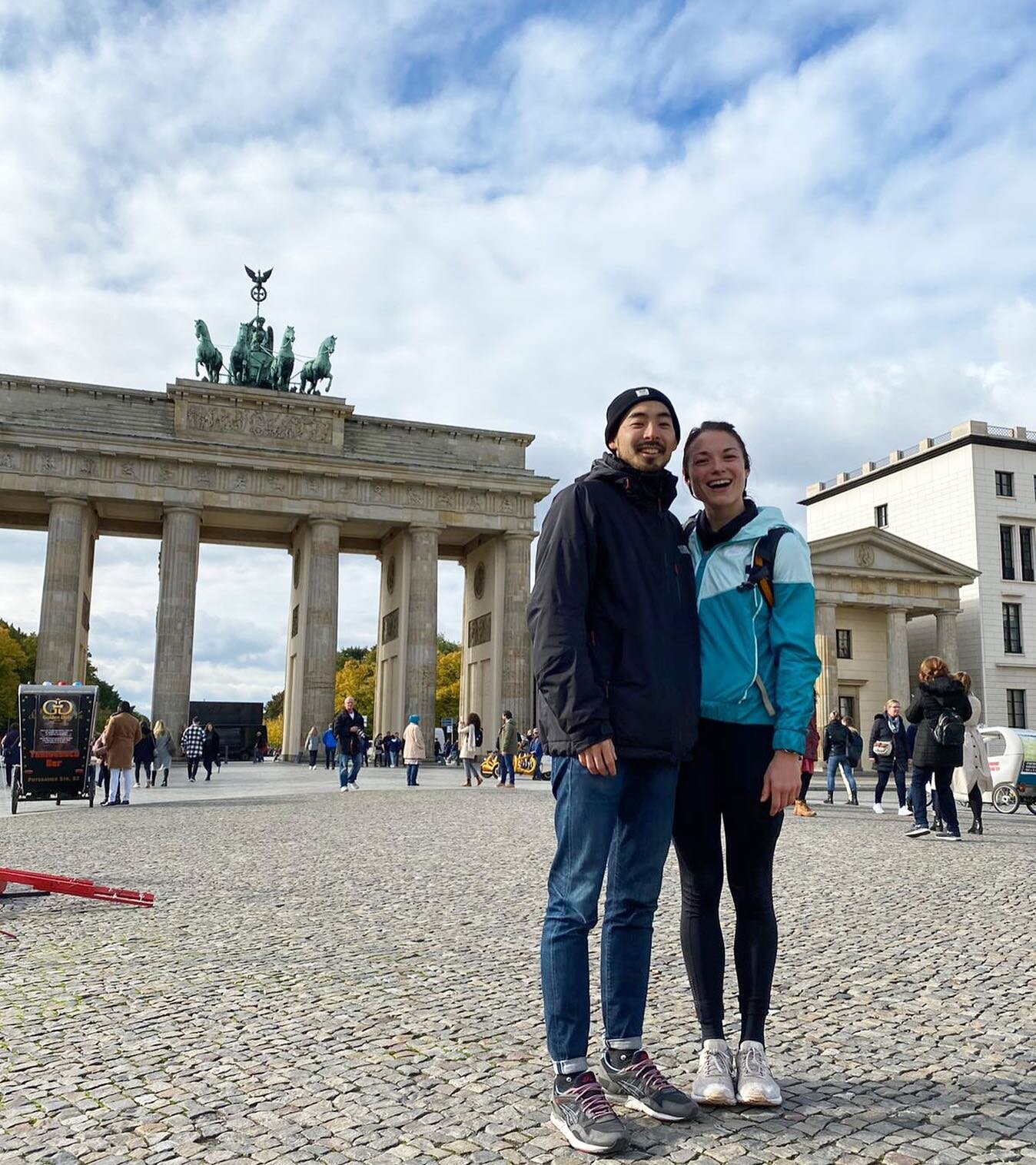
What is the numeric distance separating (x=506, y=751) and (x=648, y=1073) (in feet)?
79.4

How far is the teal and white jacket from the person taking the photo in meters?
3.61

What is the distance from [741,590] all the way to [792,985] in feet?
7.68

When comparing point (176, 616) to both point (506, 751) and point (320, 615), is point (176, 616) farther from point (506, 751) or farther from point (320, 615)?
point (506, 751)

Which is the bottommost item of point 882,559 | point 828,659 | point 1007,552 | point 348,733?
point 348,733

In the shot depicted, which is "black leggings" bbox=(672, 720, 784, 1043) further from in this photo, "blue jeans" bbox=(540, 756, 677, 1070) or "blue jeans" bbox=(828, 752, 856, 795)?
"blue jeans" bbox=(828, 752, 856, 795)

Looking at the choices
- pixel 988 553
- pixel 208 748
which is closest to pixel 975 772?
pixel 208 748

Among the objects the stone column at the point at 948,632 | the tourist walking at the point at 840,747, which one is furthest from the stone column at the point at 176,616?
the stone column at the point at 948,632

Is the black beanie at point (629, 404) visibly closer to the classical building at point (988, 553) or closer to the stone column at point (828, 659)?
the stone column at point (828, 659)

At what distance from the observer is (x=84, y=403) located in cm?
4666

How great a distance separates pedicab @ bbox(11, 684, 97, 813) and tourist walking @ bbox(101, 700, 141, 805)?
1.40ft

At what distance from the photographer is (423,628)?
163 ft

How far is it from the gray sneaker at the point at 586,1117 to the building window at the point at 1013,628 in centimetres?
5616

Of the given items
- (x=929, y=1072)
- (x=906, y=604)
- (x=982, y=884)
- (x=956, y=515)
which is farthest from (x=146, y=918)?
(x=956, y=515)

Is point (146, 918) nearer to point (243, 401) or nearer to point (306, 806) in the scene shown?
point (306, 806)
